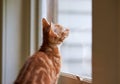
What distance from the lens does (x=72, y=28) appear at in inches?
61.7

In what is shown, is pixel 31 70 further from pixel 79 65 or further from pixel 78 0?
pixel 78 0

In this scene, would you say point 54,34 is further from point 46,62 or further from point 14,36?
point 14,36

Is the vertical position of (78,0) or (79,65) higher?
(78,0)

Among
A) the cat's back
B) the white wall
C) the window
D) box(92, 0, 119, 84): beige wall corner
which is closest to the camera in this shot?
box(92, 0, 119, 84): beige wall corner

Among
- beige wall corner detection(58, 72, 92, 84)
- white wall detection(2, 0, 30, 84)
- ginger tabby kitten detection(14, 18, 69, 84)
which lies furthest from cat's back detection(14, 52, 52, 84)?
white wall detection(2, 0, 30, 84)

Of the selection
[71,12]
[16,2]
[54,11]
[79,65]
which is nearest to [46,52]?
[79,65]

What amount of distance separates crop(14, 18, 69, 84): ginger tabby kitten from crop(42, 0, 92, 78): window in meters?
0.13

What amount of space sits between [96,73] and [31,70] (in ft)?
1.36

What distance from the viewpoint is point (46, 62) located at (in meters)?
1.29

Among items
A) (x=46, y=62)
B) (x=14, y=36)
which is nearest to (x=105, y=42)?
(x=46, y=62)

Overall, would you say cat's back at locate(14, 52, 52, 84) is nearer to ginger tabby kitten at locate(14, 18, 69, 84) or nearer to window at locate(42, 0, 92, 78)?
ginger tabby kitten at locate(14, 18, 69, 84)

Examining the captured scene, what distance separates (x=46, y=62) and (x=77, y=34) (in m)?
0.31

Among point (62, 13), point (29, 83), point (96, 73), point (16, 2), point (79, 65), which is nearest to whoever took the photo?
point (96, 73)

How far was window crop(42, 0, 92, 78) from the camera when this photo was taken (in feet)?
4.48
